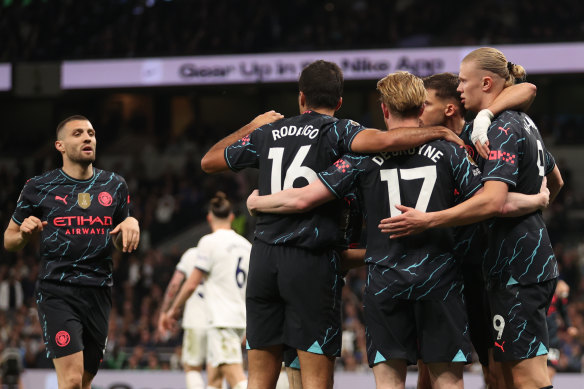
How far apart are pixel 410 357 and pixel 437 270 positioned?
0.51 metres

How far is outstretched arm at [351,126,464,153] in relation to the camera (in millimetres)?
4309

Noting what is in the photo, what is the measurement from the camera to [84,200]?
6.21 m

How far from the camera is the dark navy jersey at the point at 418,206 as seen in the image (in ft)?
14.1

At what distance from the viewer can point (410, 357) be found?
169 inches

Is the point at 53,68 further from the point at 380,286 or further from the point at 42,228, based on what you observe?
the point at 380,286

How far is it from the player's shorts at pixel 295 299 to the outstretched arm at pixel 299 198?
246 mm

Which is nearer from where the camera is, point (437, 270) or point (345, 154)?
point (437, 270)

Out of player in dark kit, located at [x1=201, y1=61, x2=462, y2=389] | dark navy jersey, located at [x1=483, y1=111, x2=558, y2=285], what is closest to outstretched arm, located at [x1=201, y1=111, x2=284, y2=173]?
player in dark kit, located at [x1=201, y1=61, x2=462, y2=389]

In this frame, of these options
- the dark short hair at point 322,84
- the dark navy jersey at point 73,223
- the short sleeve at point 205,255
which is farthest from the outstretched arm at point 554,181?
the short sleeve at point 205,255

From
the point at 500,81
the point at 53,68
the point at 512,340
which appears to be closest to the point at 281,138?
the point at 500,81

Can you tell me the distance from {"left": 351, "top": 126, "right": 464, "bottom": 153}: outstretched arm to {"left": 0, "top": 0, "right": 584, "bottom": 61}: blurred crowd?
13781 millimetres

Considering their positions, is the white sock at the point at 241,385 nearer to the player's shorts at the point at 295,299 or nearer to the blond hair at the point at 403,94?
the player's shorts at the point at 295,299

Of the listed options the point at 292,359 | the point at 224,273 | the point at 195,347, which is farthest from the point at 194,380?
the point at 292,359

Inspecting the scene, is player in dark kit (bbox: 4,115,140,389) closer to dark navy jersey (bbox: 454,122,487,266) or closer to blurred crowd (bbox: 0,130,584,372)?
dark navy jersey (bbox: 454,122,487,266)
